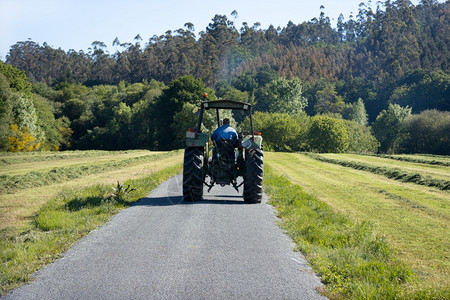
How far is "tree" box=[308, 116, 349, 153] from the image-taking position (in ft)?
267

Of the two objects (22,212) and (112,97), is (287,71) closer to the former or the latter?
(112,97)

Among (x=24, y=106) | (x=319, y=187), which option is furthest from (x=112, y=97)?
(x=319, y=187)

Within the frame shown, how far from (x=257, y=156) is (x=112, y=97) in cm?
8889

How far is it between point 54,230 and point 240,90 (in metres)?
121

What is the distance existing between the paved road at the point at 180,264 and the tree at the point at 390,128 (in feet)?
269

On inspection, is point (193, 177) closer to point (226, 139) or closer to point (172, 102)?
point (226, 139)

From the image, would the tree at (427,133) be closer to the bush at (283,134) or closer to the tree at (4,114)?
the bush at (283,134)

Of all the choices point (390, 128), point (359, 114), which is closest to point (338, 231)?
point (390, 128)

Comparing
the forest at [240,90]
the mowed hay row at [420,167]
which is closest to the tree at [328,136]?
the forest at [240,90]

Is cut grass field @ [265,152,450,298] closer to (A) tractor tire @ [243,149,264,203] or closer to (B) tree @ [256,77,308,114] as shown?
(A) tractor tire @ [243,149,264,203]

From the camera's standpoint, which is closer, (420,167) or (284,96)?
(420,167)

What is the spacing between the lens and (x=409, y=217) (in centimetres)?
1217

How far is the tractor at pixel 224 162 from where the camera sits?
13.4 meters

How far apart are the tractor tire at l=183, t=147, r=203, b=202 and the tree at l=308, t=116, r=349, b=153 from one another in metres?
70.2
